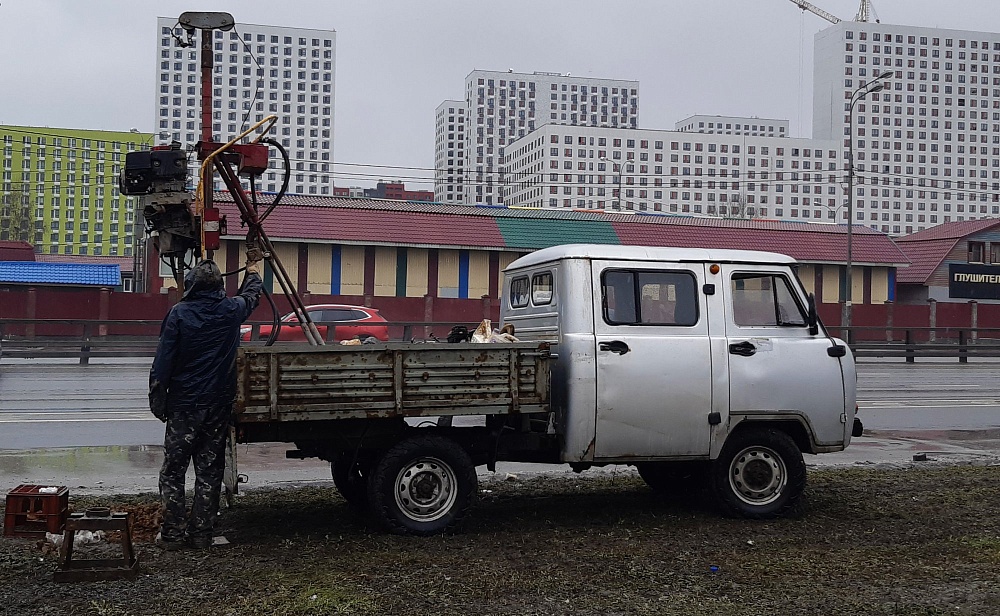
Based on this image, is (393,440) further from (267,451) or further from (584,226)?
(584,226)

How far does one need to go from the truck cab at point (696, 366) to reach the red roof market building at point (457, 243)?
31.2 metres

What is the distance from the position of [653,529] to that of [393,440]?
2019 mm

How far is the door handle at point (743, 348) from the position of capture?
298 inches

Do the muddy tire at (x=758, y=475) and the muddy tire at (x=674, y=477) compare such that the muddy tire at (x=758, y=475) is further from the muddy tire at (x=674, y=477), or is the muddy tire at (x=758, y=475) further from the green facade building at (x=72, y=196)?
the green facade building at (x=72, y=196)

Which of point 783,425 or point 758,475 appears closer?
point 758,475

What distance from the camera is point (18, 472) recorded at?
31.4 ft

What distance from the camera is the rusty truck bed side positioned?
6.61m

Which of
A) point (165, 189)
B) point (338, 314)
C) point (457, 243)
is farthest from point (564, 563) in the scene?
point (457, 243)

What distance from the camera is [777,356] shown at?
25.3ft

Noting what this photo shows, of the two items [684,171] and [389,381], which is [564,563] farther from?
[684,171]

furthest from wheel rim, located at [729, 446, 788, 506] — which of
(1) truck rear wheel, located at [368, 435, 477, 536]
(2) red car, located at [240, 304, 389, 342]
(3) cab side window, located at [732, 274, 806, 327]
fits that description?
(2) red car, located at [240, 304, 389, 342]

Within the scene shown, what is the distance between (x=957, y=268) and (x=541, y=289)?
52.0m

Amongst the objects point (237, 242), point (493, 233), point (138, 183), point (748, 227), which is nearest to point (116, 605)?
point (138, 183)

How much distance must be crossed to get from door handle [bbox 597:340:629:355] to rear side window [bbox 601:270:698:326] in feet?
0.60
